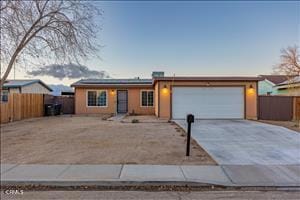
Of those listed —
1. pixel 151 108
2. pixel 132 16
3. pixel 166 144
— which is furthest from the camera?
pixel 151 108

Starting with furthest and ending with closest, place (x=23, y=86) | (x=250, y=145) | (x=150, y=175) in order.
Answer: (x=23, y=86)
(x=250, y=145)
(x=150, y=175)

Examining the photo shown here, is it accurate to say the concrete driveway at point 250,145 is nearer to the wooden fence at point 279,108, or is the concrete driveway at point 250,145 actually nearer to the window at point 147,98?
the wooden fence at point 279,108

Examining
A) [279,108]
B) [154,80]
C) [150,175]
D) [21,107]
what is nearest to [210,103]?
[154,80]

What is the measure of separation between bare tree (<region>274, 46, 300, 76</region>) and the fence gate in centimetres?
965

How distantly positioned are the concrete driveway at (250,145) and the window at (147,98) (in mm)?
14130

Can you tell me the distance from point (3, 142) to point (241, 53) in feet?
62.5

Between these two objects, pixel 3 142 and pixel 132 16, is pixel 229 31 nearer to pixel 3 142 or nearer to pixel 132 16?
pixel 132 16

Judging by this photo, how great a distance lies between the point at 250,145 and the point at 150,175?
5432 mm

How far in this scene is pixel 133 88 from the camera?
28.8 m

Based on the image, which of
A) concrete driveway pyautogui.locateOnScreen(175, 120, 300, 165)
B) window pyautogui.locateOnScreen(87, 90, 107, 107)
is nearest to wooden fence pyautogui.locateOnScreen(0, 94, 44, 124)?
window pyautogui.locateOnScreen(87, 90, 107, 107)

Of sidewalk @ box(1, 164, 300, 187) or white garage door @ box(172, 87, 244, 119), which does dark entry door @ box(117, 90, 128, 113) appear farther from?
sidewalk @ box(1, 164, 300, 187)

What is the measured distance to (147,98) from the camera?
2892 centimetres

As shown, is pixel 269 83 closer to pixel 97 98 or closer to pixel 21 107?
pixel 97 98

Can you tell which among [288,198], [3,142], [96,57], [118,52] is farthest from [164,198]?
[118,52]
